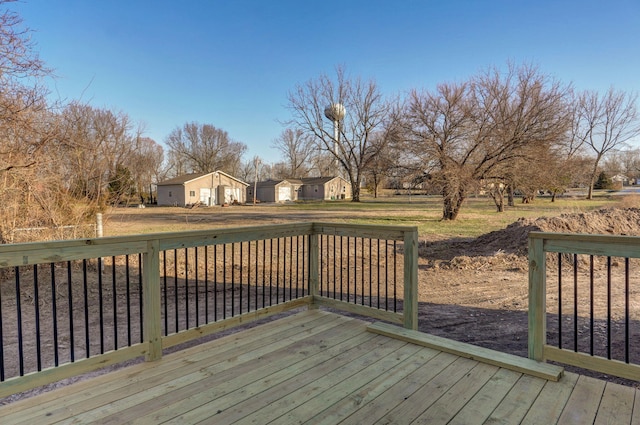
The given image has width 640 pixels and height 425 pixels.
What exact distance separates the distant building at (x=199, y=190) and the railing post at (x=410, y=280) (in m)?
31.8

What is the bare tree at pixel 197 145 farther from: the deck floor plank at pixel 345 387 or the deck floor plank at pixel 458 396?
the deck floor plank at pixel 458 396

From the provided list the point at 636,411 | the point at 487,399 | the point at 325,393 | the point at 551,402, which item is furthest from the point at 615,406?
the point at 325,393

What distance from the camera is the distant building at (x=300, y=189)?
4291 centimetres

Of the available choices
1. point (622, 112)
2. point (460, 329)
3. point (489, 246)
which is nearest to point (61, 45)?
point (460, 329)

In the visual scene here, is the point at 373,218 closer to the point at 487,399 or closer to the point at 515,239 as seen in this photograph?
the point at 515,239

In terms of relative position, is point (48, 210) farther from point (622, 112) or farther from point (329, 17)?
point (622, 112)

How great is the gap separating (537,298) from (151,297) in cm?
265

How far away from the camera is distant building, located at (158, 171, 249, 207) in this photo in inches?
1328

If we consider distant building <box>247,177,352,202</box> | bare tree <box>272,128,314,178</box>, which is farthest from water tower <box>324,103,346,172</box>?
bare tree <box>272,128,314,178</box>

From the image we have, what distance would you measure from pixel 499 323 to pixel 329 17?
13.9 m

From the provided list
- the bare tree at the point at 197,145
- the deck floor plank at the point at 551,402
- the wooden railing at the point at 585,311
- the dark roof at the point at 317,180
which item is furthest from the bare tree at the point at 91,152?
the dark roof at the point at 317,180

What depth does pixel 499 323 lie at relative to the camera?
4.05 meters

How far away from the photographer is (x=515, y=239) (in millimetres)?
8211

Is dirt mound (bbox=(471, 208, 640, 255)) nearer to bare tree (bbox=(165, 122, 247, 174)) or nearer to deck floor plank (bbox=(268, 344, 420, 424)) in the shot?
deck floor plank (bbox=(268, 344, 420, 424))
